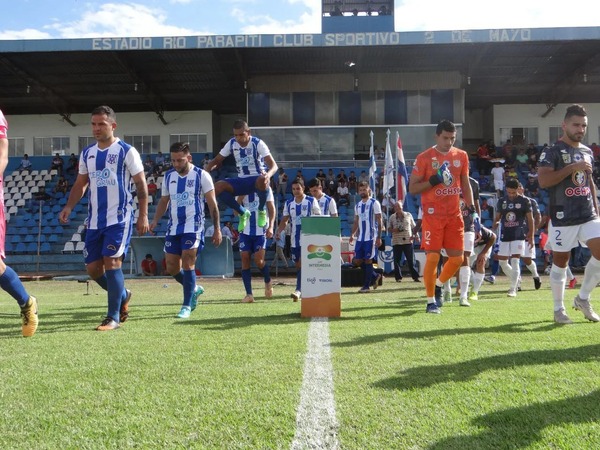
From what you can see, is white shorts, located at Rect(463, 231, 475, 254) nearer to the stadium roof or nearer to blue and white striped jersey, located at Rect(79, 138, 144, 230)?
blue and white striped jersey, located at Rect(79, 138, 144, 230)

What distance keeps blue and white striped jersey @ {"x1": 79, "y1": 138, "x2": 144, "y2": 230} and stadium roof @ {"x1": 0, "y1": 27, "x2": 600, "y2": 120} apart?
20.6 metres

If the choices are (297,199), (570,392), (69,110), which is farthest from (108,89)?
(570,392)

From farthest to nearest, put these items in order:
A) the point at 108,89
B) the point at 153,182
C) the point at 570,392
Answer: the point at 108,89
the point at 153,182
the point at 570,392

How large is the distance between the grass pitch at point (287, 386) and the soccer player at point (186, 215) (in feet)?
4.90

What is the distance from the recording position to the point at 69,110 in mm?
33625

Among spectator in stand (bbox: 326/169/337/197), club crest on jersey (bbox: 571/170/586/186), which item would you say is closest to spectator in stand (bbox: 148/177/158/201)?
spectator in stand (bbox: 326/169/337/197)

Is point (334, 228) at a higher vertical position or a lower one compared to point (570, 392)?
higher

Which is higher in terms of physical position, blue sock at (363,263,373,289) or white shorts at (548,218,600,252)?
white shorts at (548,218,600,252)

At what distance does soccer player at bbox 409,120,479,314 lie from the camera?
691 centimetres

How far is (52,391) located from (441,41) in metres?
25.1

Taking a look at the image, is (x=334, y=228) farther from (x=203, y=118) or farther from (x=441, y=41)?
(x=203, y=118)

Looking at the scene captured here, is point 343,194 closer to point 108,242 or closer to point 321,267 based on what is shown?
point 321,267

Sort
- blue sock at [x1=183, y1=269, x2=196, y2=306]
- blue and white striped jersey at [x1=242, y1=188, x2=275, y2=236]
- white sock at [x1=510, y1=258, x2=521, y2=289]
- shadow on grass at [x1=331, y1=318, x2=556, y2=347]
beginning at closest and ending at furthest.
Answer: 1. shadow on grass at [x1=331, y1=318, x2=556, y2=347]
2. blue sock at [x1=183, y1=269, x2=196, y2=306]
3. blue and white striped jersey at [x1=242, y1=188, x2=275, y2=236]
4. white sock at [x1=510, y1=258, x2=521, y2=289]

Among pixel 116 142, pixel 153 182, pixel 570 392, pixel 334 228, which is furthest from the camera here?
pixel 153 182
